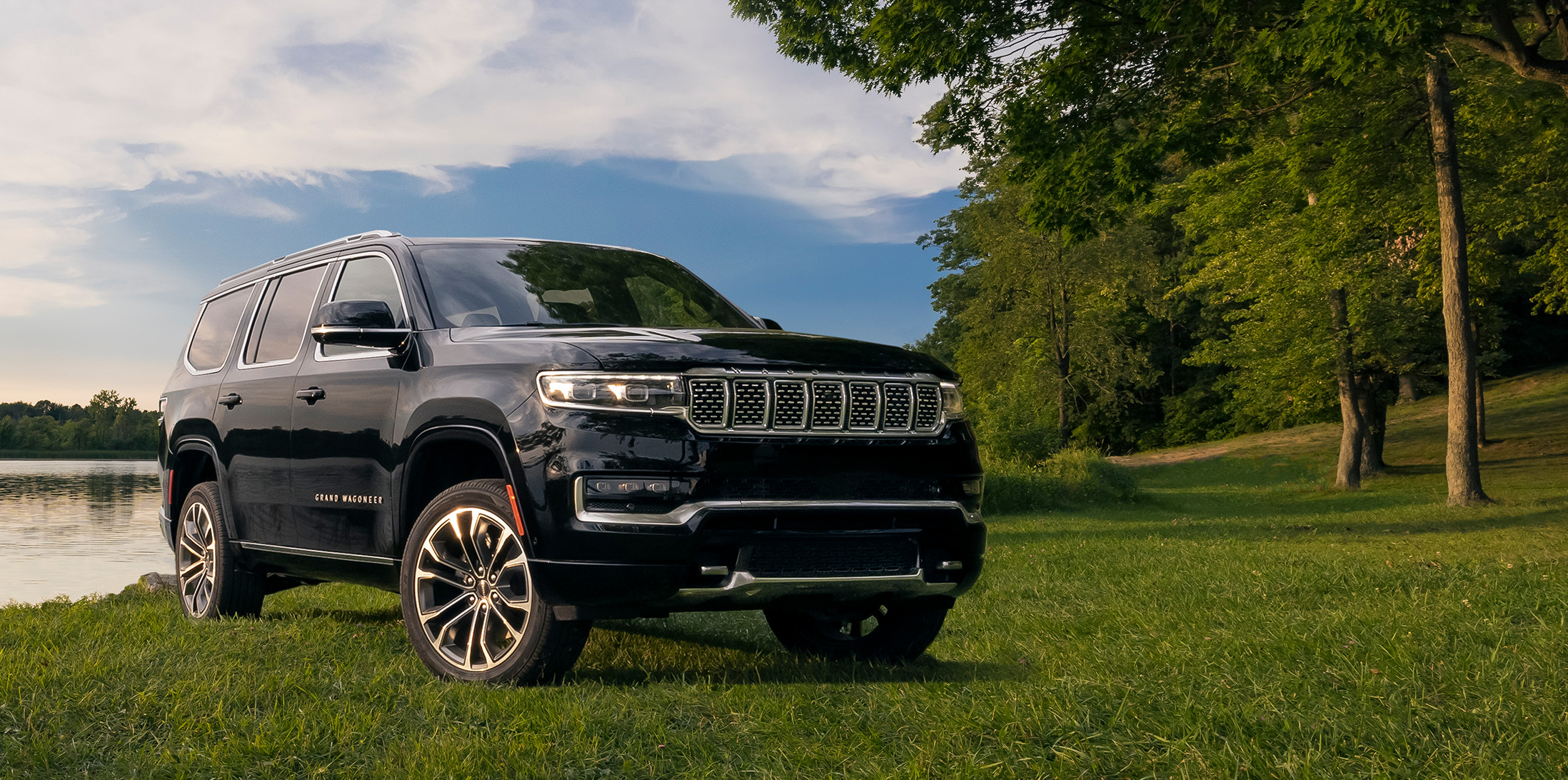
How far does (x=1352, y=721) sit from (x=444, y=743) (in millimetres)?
2897

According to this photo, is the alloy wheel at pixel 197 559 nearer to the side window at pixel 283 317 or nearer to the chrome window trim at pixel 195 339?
the chrome window trim at pixel 195 339

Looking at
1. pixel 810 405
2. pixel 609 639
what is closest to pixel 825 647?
pixel 609 639

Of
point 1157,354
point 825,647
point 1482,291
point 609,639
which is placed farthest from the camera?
point 1157,354

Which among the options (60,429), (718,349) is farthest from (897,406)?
(60,429)

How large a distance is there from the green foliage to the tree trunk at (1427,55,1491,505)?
797 cm

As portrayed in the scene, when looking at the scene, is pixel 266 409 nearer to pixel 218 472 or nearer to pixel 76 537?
pixel 218 472

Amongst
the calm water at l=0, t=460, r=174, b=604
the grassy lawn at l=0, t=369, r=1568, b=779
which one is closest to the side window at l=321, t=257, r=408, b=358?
the grassy lawn at l=0, t=369, r=1568, b=779

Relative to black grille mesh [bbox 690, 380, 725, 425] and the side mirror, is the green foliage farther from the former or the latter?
black grille mesh [bbox 690, 380, 725, 425]

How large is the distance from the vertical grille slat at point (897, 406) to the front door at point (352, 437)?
2.12m

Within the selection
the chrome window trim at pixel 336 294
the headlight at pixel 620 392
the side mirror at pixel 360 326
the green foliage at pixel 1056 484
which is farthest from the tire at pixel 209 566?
the green foliage at pixel 1056 484

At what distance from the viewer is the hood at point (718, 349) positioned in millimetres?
4316

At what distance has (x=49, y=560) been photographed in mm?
20641

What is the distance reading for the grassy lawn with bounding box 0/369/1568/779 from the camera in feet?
11.5

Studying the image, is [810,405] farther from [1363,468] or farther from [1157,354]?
[1157,354]
